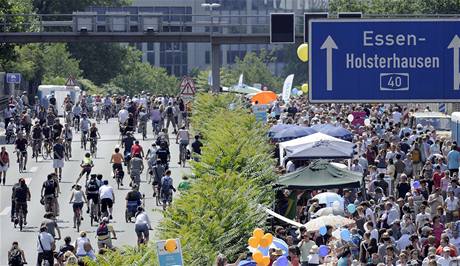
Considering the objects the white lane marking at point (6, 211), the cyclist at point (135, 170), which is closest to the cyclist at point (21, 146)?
the cyclist at point (135, 170)

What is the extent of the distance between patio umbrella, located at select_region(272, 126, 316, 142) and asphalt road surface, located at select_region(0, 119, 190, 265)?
2767mm

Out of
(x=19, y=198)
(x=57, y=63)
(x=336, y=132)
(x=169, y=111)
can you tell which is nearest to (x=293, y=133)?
(x=336, y=132)

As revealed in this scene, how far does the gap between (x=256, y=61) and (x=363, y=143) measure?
101m

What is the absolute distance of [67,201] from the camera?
132 ft

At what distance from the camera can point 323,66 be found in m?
18.5

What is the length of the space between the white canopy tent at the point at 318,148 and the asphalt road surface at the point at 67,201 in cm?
280

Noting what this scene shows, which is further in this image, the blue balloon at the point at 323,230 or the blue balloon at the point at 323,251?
the blue balloon at the point at 323,230

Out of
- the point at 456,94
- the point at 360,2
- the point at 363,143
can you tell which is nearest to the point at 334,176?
the point at 363,143

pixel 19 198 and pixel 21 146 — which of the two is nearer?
pixel 19 198

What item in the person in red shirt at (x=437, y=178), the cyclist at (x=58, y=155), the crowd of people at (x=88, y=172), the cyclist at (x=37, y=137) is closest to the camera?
the crowd of people at (x=88, y=172)

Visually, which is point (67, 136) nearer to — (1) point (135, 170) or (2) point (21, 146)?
(2) point (21, 146)

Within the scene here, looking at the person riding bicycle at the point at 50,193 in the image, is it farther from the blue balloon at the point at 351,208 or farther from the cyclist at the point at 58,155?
the blue balloon at the point at 351,208

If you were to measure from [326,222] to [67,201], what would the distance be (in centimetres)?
1183

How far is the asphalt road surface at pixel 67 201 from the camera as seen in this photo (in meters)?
34.4
